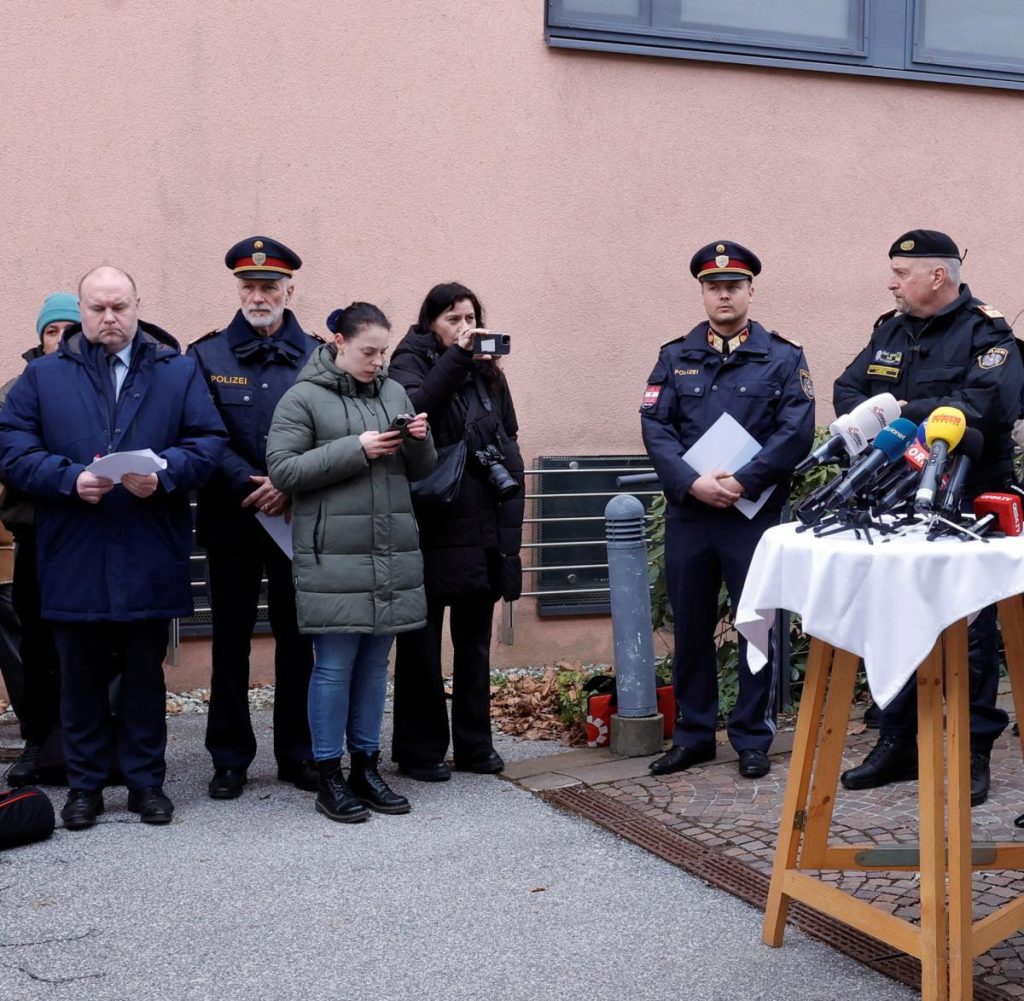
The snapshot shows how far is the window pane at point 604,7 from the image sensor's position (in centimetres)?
855

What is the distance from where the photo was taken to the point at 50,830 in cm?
538

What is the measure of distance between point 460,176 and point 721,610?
2.91m

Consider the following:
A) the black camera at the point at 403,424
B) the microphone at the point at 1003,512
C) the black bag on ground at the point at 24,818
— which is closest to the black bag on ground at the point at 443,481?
the black camera at the point at 403,424

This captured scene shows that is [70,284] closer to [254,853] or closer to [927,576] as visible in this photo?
[254,853]

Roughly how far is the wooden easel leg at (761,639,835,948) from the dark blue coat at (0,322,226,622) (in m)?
2.55

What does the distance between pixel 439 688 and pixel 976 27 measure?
5.94 m

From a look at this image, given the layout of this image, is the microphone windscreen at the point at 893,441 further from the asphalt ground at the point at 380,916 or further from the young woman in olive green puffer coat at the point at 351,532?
the young woman in olive green puffer coat at the point at 351,532

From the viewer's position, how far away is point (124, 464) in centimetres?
534

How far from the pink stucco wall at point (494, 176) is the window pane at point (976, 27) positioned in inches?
11.8

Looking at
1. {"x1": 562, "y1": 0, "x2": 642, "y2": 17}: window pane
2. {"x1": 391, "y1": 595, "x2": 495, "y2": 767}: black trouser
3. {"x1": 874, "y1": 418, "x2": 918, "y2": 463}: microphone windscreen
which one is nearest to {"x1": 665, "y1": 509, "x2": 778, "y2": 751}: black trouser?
{"x1": 391, "y1": 595, "x2": 495, "y2": 767}: black trouser

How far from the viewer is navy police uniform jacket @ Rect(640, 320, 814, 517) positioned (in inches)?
241

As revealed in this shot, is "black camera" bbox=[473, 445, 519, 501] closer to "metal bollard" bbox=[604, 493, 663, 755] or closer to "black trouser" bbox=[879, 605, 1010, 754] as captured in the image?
"metal bollard" bbox=[604, 493, 663, 755]

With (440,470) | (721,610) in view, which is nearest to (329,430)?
(440,470)

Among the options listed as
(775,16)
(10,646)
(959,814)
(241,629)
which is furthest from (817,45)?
(959,814)
